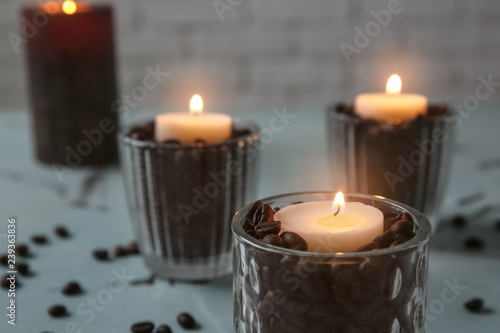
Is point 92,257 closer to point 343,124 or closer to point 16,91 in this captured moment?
point 343,124

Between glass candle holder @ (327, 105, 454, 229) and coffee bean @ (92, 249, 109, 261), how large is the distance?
358 millimetres

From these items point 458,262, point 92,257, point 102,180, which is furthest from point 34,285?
point 458,262

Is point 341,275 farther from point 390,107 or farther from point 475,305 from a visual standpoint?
point 390,107

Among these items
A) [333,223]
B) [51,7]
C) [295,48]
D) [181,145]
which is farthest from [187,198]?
[295,48]

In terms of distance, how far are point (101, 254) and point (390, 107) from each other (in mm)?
443

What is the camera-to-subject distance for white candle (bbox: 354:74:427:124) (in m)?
0.95

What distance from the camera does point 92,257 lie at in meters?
0.91

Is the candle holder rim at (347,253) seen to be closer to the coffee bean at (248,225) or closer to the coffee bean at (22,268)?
the coffee bean at (248,225)

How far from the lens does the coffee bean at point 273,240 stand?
21.6 inches

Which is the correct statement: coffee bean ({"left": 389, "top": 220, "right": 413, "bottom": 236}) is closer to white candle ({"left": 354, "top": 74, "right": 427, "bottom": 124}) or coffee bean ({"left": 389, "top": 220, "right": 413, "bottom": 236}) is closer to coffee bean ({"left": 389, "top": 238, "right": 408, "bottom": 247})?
coffee bean ({"left": 389, "top": 238, "right": 408, "bottom": 247})

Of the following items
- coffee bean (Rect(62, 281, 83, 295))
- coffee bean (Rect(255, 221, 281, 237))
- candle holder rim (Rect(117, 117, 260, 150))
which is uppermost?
candle holder rim (Rect(117, 117, 260, 150))

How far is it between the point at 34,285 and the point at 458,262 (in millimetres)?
534

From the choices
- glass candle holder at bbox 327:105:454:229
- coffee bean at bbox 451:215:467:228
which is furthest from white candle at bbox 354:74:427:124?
coffee bean at bbox 451:215:467:228

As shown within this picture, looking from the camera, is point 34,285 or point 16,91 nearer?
point 34,285
